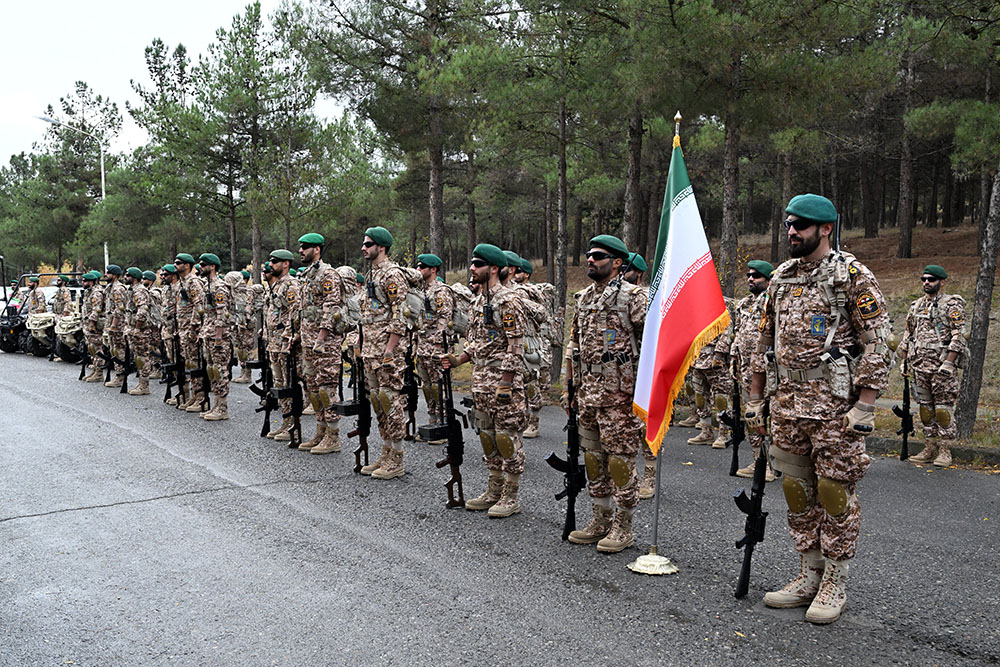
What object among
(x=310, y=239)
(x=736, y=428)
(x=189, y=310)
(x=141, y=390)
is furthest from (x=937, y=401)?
(x=141, y=390)

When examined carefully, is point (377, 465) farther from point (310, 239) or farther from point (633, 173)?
point (633, 173)

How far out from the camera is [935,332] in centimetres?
898

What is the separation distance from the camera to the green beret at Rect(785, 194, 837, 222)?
4414 mm

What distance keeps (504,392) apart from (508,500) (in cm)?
95

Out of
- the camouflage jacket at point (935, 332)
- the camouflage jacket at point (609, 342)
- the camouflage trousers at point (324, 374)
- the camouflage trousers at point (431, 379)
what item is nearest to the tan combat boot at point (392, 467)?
the camouflage trousers at point (324, 374)

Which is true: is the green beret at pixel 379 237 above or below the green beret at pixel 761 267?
above

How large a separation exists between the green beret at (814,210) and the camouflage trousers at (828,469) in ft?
3.69

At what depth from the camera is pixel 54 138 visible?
49.0 m

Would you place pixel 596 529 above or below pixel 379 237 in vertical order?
below

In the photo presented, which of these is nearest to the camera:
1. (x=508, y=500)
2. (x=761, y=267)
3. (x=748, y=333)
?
(x=508, y=500)

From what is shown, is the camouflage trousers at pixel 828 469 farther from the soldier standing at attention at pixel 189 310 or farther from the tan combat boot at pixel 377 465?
the soldier standing at attention at pixel 189 310

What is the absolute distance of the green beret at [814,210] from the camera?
4.41 metres

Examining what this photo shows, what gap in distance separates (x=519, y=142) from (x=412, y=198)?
20225mm

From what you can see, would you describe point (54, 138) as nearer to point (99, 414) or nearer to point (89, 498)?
point (99, 414)
